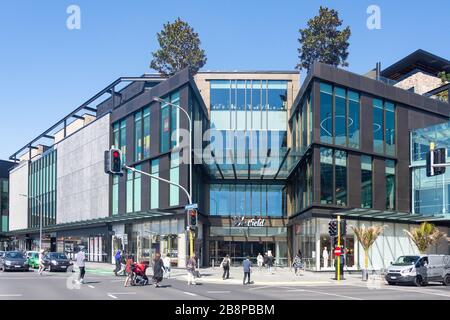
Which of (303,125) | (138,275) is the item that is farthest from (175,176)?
(138,275)

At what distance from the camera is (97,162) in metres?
69.6

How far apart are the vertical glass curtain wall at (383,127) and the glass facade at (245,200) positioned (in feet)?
48.6

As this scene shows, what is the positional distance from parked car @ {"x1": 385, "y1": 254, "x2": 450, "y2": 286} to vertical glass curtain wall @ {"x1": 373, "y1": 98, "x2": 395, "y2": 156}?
16.7 meters

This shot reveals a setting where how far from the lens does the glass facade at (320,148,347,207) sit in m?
49.1

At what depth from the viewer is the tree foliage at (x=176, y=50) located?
8388 centimetres

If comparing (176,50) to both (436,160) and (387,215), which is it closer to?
(387,215)

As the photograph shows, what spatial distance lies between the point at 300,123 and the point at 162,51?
1290 inches

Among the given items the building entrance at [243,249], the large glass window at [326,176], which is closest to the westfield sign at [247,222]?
the building entrance at [243,249]

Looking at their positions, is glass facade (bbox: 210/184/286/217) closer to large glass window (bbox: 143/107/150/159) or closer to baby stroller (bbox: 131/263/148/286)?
large glass window (bbox: 143/107/150/159)

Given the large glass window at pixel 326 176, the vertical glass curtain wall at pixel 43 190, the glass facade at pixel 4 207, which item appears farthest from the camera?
the glass facade at pixel 4 207

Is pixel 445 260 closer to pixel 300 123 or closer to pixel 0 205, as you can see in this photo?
pixel 300 123

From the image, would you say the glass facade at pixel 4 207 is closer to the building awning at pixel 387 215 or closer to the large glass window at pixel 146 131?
the large glass window at pixel 146 131

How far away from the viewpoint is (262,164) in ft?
194

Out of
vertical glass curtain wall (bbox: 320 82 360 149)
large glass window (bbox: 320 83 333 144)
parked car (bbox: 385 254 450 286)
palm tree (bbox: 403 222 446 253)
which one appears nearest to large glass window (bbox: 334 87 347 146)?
vertical glass curtain wall (bbox: 320 82 360 149)
